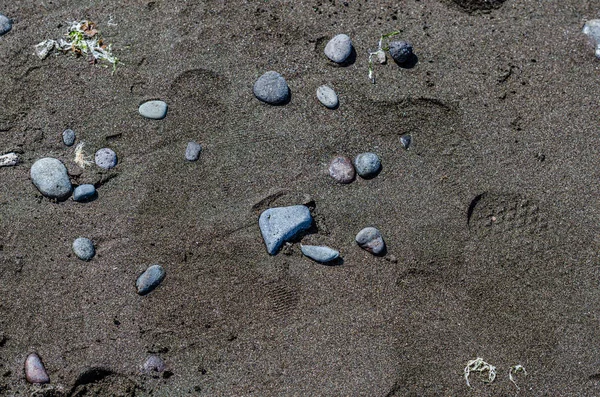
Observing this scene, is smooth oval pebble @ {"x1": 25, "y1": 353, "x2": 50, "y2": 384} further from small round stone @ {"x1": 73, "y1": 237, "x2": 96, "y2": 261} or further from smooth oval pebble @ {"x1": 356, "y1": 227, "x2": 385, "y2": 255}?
smooth oval pebble @ {"x1": 356, "y1": 227, "x2": 385, "y2": 255}

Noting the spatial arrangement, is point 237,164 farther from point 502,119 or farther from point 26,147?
point 502,119

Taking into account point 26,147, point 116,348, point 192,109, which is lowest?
point 116,348

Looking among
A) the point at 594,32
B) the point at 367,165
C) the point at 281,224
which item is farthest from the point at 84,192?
the point at 594,32

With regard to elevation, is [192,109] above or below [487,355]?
above

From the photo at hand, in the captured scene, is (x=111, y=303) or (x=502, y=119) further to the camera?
(x=502, y=119)

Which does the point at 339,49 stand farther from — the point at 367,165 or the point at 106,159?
the point at 106,159

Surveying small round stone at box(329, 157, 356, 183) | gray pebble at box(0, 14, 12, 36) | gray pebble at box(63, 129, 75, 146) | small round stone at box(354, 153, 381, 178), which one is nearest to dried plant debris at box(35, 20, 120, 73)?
gray pebble at box(0, 14, 12, 36)

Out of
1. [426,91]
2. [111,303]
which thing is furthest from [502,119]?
[111,303]
